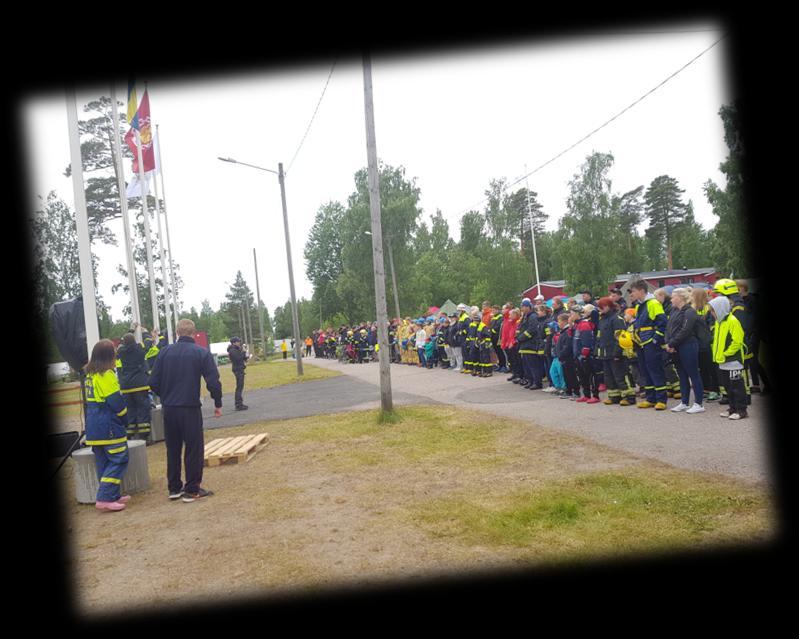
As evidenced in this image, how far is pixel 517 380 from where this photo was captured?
51.8 feet

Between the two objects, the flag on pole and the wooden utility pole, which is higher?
the flag on pole

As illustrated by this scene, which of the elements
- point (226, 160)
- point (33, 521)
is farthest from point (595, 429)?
point (226, 160)

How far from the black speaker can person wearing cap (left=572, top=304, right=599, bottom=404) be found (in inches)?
341

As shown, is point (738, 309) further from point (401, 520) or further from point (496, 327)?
point (496, 327)

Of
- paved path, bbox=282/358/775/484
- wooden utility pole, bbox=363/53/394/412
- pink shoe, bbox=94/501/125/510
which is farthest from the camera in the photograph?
wooden utility pole, bbox=363/53/394/412

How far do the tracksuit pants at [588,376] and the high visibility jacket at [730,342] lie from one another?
3.00 m

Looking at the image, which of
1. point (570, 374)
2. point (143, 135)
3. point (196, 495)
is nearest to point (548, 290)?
point (570, 374)

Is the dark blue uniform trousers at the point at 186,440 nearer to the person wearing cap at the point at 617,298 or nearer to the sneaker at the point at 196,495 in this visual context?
the sneaker at the point at 196,495

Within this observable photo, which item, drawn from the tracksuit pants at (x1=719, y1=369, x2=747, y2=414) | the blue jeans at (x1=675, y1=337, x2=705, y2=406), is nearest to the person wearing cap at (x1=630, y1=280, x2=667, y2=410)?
the blue jeans at (x1=675, y1=337, x2=705, y2=406)

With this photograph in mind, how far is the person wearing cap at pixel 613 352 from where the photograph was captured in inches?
416

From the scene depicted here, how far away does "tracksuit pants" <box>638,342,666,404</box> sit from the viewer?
10.1 m

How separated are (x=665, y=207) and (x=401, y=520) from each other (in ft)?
311

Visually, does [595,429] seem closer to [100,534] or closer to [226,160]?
[100,534]

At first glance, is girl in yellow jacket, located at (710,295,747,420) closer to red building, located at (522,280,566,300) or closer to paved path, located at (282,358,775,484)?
paved path, located at (282,358,775,484)
